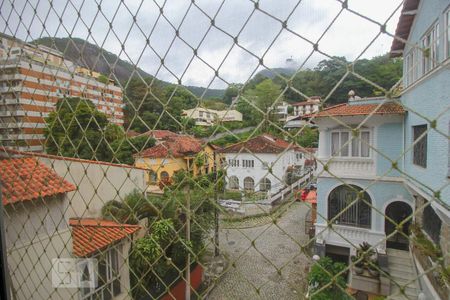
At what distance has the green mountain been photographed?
1.88ft

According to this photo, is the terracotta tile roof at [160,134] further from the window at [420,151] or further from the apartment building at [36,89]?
the window at [420,151]

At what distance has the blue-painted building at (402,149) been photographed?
376 mm

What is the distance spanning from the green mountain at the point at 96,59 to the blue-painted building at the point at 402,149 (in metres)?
0.34

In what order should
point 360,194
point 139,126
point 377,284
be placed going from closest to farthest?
point 360,194 < point 139,126 < point 377,284

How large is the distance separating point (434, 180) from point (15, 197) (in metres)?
2.47

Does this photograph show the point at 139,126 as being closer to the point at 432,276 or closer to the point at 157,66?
the point at 157,66

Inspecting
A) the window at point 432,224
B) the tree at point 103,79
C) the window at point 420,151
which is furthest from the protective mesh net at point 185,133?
the window at point 432,224

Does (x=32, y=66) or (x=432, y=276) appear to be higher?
(x=32, y=66)

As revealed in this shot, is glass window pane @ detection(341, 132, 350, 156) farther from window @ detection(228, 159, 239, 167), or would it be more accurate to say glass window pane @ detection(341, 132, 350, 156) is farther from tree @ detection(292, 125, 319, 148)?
window @ detection(228, 159, 239, 167)

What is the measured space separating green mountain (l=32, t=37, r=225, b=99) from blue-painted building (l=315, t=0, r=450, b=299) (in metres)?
0.34

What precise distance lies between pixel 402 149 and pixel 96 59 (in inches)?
74.3

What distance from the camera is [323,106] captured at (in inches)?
16.4

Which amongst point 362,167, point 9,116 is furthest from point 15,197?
point 362,167

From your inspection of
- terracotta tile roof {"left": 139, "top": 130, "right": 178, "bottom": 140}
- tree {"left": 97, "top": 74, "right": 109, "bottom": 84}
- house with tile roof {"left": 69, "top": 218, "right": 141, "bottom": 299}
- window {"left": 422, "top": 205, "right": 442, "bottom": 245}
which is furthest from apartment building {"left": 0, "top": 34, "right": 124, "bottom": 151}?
window {"left": 422, "top": 205, "right": 442, "bottom": 245}
